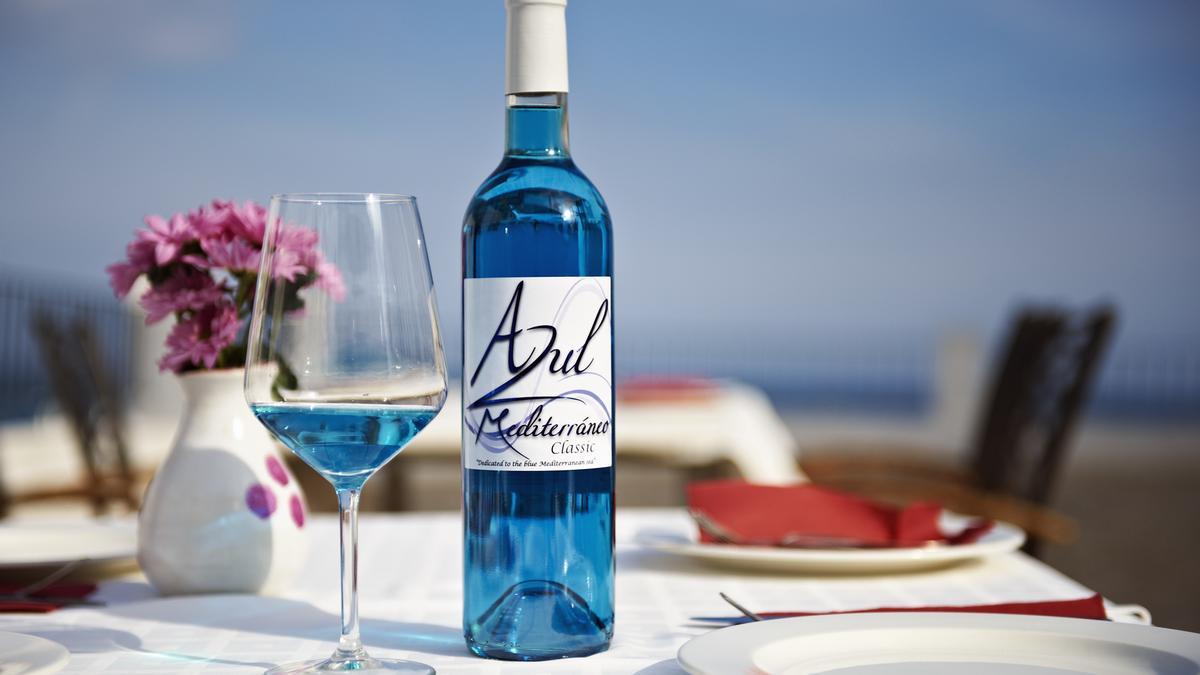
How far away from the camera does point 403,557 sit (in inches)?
47.6

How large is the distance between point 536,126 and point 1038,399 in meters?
1.84

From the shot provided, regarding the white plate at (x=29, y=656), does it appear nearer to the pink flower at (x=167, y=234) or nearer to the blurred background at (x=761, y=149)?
the pink flower at (x=167, y=234)

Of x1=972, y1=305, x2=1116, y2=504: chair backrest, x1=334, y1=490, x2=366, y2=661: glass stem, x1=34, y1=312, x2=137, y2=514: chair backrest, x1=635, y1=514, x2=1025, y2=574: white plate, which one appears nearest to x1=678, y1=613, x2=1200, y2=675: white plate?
x1=334, y1=490, x2=366, y2=661: glass stem

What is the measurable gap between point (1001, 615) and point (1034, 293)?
1979 centimetres

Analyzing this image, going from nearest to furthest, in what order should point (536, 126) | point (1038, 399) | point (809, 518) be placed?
point (536, 126)
point (809, 518)
point (1038, 399)

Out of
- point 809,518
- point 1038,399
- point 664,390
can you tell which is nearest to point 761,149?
point 664,390

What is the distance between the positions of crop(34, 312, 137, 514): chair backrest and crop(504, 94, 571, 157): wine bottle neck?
2392mm

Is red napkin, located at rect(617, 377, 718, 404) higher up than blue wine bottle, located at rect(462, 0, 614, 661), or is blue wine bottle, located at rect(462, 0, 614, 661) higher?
blue wine bottle, located at rect(462, 0, 614, 661)

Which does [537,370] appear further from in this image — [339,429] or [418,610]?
[418,610]

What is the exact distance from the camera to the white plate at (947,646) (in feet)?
2.11

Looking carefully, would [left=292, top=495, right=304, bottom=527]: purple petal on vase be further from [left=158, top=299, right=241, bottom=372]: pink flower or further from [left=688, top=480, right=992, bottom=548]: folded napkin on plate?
[left=688, top=480, right=992, bottom=548]: folded napkin on plate

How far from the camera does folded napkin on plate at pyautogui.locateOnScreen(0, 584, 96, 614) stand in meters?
0.93

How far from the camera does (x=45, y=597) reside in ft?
3.21

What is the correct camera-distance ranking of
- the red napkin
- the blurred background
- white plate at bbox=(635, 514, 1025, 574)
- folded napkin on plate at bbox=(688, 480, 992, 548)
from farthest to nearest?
1. the blurred background
2. the red napkin
3. folded napkin on plate at bbox=(688, 480, 992, 548)
4. white plate at bbox=(635, 514, 1025, 574)
